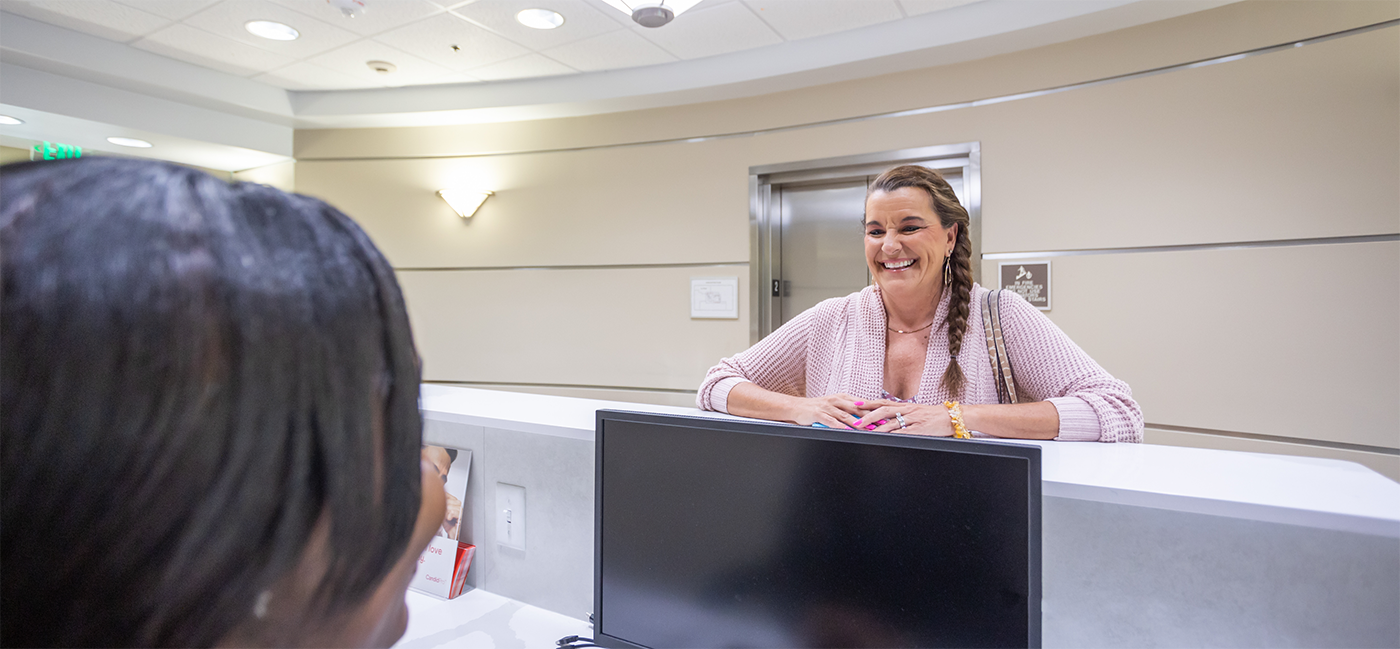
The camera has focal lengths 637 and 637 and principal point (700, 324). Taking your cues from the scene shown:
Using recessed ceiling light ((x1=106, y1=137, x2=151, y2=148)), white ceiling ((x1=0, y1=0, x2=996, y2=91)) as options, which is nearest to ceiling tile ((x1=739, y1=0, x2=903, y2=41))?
white ceiling ((x1=0, y1=0, x2=996, y2=91))

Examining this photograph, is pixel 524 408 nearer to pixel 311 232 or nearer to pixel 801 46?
pixel 311 232

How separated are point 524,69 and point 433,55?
1.73 ft

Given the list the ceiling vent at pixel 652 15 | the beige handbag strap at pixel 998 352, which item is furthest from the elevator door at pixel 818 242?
the beige handbag strap at pixel 998 352

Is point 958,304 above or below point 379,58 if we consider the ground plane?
below

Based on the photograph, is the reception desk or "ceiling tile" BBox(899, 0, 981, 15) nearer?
the reception desk

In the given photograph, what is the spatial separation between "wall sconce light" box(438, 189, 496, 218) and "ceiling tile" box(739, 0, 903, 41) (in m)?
2.10

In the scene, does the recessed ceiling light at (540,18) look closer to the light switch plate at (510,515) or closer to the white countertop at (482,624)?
the light switch plate at (510,515)

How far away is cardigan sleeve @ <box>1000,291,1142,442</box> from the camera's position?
1.47 metres

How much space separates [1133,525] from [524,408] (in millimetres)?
1212

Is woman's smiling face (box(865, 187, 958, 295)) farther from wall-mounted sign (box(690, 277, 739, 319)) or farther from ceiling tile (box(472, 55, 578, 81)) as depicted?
ceiling tile (box(472, 55, 578, 81))

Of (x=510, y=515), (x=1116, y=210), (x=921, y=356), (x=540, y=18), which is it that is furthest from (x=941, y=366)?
(x=540, y=18)

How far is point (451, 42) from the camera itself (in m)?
3.60

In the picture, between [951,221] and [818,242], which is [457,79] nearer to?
[818,242]

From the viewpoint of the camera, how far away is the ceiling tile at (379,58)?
12.2 ft
